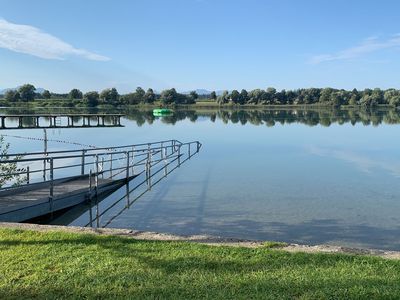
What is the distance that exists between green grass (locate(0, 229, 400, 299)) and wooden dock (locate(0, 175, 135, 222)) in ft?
14.0

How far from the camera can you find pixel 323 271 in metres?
4.86

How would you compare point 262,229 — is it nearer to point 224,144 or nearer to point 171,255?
point 171,255

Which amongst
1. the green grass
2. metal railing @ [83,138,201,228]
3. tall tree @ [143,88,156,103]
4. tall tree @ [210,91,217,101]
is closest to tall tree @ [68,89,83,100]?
tall tree @ [143,88,156,103]

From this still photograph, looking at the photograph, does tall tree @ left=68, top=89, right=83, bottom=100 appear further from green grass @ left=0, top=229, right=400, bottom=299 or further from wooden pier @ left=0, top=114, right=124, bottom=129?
green grass @ left=0, top=229, right=400, bottom=299

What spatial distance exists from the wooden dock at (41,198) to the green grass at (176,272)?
14.0ft

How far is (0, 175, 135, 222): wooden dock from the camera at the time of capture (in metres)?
10.1

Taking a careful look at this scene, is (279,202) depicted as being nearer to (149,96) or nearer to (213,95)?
(149,96)

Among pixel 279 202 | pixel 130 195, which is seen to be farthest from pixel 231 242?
pixel 130 195

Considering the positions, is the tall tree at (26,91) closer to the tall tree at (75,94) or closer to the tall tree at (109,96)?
the tall tree at (75,94)

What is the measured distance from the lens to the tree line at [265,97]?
131m

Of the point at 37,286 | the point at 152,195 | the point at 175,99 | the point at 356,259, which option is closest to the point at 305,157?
the point at 152,195

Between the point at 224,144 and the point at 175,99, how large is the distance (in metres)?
110

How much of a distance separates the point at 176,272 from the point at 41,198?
296 inches

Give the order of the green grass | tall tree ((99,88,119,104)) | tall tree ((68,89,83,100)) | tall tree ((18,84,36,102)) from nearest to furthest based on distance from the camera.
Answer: the green grass < tall tree ((18,84,36,102)) < tall tree ((68,89,83,100)) < tall tree ((99,88,119,104))
